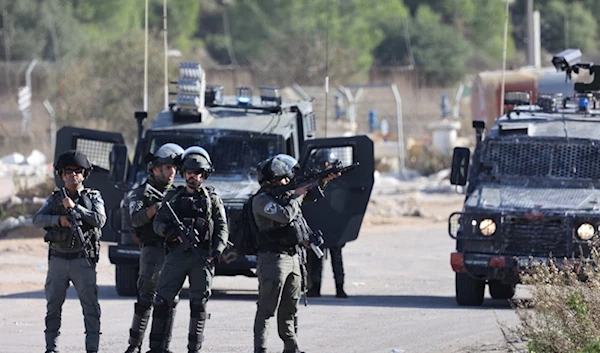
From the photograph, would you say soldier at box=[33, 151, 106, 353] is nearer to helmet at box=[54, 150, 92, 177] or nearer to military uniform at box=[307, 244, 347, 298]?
helmet at box=[54, 150, 92, 177]

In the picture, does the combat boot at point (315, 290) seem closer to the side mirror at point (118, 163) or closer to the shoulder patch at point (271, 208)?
the side mirror at point (118, 163)

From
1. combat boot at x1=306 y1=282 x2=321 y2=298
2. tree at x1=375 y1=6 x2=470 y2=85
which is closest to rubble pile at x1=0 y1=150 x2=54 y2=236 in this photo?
combat boot at x1=306 y1=282 x2=321 y2=298

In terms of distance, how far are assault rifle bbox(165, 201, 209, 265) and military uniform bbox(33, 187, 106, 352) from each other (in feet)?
1.93

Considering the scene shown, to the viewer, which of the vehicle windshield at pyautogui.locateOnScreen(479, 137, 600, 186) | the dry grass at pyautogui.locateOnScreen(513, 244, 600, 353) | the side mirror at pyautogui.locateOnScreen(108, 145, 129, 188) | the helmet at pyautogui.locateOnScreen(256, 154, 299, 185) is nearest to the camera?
the dry grass at pyautogui.locateOnScreen(513, 244, 600, 353)

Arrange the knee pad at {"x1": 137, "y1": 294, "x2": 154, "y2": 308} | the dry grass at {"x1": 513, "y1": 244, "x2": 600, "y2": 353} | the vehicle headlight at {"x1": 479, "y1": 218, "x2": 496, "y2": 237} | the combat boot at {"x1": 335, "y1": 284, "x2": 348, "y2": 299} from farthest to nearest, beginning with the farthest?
the combat boot at {"x1": 335, "y1": 284, "x2": 348, "y2": 299} < the vehicle headlight at {"x1": 479, "y1": 218, "x2": 496, "y2": 237} < the knee pad at {"x1": 137, "y1": 294, "x2": 154, "y2": 308} < the dry grass at {"x1": 513, "y1": 244, "x2": 600, "y2": 353}

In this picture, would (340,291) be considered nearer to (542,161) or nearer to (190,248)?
(542,161)

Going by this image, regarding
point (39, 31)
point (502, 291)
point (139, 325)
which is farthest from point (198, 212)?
point (39, 31)

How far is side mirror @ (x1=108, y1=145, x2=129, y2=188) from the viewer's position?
1550cm

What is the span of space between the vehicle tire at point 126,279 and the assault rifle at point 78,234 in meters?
5.20

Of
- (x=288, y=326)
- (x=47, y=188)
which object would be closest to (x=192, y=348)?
(x=288, y=326)

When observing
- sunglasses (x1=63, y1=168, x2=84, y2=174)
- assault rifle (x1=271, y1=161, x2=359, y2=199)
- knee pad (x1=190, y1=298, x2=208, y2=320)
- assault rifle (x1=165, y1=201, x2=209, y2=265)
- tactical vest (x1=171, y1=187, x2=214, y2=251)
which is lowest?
knee pad (x1=190, y1=298, x2=208, y2=320)

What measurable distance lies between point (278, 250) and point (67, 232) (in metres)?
1.56

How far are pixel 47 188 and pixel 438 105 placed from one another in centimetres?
3161

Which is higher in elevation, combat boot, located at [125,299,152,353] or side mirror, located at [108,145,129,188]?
side mirror, located at [108,145,129,188]
